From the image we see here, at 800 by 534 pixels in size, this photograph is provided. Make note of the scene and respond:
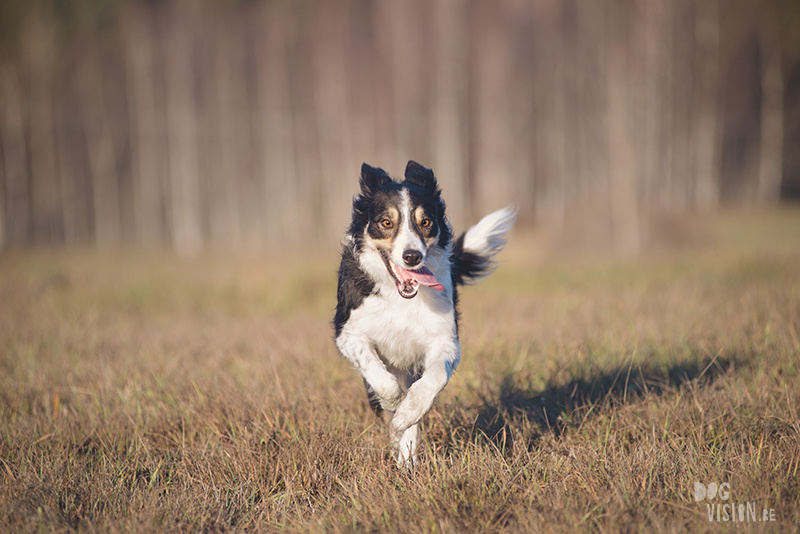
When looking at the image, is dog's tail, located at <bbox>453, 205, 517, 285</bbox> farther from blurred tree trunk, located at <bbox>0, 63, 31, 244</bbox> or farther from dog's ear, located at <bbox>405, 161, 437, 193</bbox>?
blurred tree trunk, located at <bbox>0, 63, 31, 244</bbox>

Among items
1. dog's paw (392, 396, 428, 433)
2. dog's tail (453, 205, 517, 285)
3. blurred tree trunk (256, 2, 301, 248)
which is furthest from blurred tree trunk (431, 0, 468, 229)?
dog's paw (392, 396, 428, 433)

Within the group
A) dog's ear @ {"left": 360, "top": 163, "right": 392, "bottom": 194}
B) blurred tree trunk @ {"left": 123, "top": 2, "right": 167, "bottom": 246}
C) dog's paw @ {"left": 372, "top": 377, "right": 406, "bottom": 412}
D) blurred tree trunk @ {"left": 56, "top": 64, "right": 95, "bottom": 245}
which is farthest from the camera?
blurred tree trunk @ {"left": 56, "top": 64, "right": 95, "bottom": 245}

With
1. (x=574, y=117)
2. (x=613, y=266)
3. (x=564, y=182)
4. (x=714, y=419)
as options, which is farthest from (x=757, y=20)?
(x=714, y=419)

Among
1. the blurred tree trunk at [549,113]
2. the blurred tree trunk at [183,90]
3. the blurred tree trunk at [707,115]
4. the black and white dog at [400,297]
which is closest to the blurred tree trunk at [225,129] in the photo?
the blurred tree trunk at [183,90]

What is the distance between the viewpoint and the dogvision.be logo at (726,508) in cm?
193

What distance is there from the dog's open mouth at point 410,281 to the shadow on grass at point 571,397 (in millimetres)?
844

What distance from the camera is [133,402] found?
3393mm

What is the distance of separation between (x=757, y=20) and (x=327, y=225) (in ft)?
73.8

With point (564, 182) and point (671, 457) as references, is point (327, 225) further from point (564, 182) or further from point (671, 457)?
point (671, 457)

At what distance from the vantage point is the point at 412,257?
2545 mm

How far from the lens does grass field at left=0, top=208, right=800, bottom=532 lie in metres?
2.10

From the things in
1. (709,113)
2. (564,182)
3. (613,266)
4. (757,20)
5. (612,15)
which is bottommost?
(613,266)

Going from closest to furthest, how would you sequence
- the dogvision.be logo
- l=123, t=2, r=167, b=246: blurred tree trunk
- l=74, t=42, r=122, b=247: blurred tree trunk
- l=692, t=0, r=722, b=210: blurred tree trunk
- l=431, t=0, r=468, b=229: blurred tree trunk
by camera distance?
the dogvision.be logo
l=431, t=0, r=468, b=229: blurred tree trunk
l=123, t=2, r=167, b=246: blurred tree trunk
l=692, t=0, r=722, b=210: blurred tree trunk
l=74, t=42, r=122, b=247: blurred tree trunk

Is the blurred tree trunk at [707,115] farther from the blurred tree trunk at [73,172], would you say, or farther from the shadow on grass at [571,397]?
the blurred tree trunk at [73,172]
